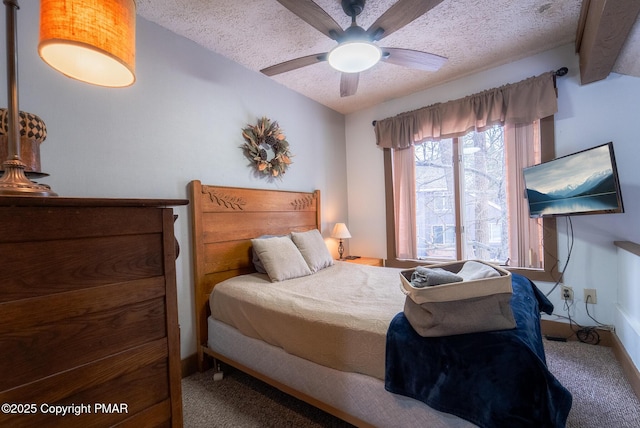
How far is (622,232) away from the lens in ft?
7.54

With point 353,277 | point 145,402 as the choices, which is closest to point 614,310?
point 353,277

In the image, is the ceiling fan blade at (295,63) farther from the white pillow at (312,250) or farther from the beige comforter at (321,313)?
the beige comforter at (321,313)

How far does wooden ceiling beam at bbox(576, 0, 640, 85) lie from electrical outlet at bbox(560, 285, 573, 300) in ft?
6.07

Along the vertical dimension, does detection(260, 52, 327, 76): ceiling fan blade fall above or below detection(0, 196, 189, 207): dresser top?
above

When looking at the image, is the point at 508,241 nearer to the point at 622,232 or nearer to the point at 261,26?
the point at 622,232

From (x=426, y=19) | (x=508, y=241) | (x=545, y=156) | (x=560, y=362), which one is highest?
(x=426, y=19)

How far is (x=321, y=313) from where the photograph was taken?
1.54 meters

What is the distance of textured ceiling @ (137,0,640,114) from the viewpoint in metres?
1.96

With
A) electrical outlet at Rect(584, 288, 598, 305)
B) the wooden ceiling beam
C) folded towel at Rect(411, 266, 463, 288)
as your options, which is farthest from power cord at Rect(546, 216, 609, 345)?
folded towel at Rect(411, 266, 463, 288)

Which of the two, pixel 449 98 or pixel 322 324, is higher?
pixel 449 98

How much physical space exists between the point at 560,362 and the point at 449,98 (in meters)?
2.71

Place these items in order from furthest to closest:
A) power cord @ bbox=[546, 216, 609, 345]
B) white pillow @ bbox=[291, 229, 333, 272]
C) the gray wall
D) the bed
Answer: white pillow @ bbox=[291, 229, 333, 272] → power cord @ bbox=[546, 216, 609, 345] → the gray wall → the bed

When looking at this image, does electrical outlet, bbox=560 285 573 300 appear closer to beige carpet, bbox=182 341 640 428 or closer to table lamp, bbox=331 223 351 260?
beige carpet, bbox=182 341 640 428

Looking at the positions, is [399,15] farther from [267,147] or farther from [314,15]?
[267,147]
